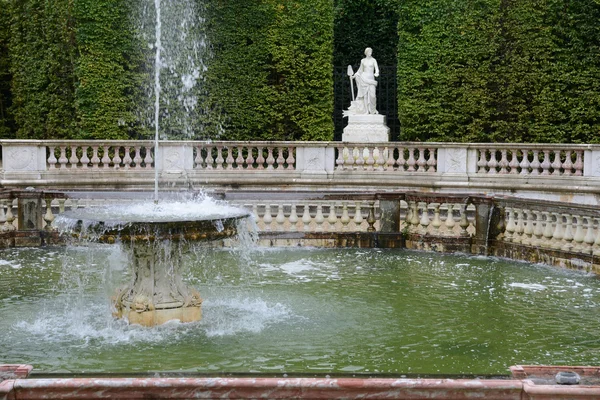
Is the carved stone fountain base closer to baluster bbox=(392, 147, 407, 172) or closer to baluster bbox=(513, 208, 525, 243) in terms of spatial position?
baluster bbox=(513, 208, 525, 243)

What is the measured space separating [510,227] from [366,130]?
924cm

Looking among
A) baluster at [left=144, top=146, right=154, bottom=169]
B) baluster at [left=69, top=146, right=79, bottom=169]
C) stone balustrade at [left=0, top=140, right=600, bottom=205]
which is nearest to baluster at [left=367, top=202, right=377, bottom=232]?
stone balustrade at [left=0, top=140, right=600, bottom=205]

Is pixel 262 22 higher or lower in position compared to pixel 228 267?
higher

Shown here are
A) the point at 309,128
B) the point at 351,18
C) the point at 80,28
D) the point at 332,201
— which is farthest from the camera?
the point at 351,18

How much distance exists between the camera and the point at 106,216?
29.8 feet

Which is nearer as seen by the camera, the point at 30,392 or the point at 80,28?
the point at 30,392

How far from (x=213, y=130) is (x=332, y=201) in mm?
10907

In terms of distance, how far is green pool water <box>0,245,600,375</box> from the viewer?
25.6 ft

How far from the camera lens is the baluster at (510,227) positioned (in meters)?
13.3

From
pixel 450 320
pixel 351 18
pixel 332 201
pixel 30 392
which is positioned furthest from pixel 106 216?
pixel 351 18

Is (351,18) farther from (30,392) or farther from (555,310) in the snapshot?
(30,392)

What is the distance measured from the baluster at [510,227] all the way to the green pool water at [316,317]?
520 mm

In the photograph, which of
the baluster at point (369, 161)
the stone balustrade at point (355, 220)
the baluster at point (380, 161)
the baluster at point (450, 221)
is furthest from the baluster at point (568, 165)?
the baluster at point (450, 221)

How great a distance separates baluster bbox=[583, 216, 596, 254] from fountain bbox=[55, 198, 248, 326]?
5.04 metres
